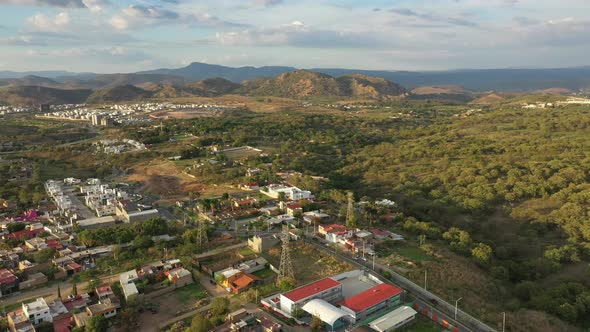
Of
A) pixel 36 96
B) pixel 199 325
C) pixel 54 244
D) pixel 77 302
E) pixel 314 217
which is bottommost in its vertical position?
pixel 77 302

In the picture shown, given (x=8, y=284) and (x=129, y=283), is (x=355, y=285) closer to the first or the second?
(x=129, y=283)

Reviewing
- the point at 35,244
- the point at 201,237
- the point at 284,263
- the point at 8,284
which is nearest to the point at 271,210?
the point at 201,237

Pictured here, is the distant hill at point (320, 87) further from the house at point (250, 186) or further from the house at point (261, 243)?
the house at point (261, 243)

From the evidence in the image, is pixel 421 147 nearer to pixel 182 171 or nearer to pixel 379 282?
pixel 182 171

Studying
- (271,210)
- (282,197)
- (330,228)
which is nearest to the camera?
(330,228)

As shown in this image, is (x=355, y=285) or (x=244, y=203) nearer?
(x=355, y=285)

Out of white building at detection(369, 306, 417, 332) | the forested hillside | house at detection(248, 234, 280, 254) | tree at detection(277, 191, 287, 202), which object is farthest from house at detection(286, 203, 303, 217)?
white building at detection(369, 306, 417, 332)

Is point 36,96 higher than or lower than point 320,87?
lower
